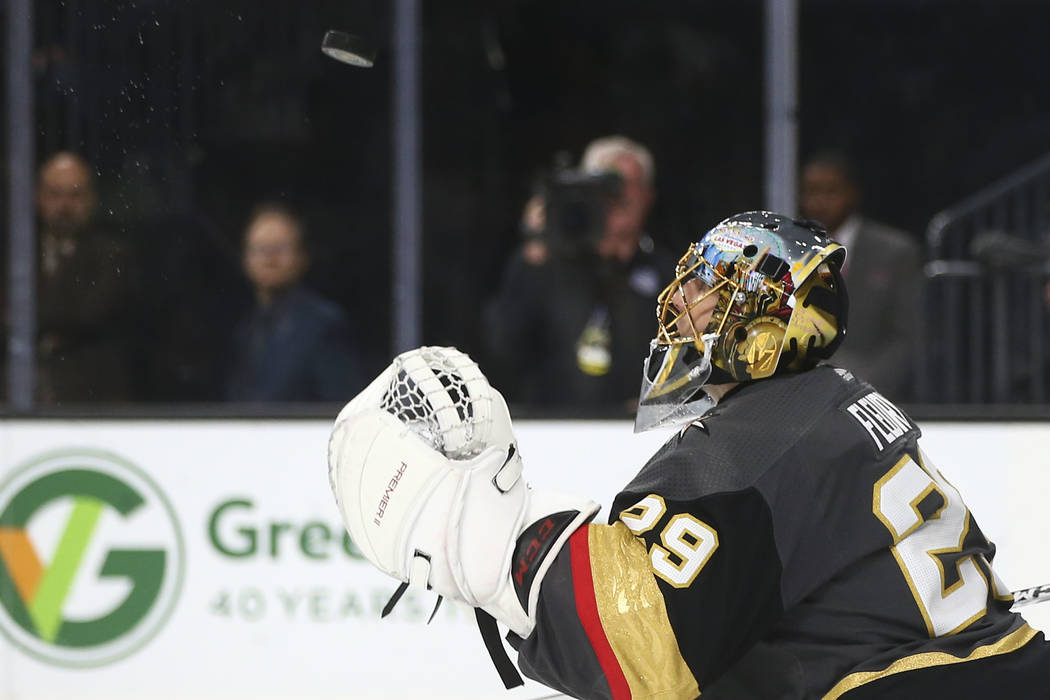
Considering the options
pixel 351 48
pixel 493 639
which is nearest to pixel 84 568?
pixel 351 48

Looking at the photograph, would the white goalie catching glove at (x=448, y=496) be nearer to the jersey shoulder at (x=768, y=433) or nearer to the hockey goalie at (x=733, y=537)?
the hockey goalie at (x=733, y=537)

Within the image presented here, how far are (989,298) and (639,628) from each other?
9.81ft

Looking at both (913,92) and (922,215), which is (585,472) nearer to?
(922,215)

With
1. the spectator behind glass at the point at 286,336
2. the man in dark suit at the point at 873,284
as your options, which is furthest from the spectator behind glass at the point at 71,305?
the man in dark suit at the point at 873,284

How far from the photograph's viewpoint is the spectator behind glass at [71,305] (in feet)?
10.6

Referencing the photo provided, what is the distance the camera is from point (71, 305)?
3.39 meters

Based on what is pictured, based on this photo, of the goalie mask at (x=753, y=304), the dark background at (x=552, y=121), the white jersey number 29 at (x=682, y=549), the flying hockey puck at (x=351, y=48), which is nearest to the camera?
the white jersey number 29 at (x=682, y=549)

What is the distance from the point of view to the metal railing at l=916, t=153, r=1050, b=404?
375 centimetres

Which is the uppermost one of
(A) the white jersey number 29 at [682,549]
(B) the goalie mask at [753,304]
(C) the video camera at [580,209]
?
(C) the video camera at [580,209]

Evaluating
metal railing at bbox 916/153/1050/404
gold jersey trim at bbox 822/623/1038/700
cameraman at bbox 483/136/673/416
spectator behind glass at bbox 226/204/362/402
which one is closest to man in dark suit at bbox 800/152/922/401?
metal railing at bbox 916/153/1050/404

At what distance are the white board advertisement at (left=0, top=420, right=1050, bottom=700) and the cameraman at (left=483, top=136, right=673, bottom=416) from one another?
547 mm

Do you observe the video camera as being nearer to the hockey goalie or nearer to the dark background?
the dark background

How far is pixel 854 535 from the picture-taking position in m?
1.22

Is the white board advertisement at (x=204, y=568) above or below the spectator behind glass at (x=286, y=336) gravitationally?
below
